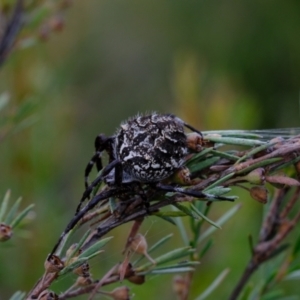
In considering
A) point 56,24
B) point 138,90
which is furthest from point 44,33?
point 138,90

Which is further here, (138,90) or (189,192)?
(138,90)

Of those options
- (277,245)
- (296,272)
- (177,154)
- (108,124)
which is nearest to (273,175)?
(177,154)

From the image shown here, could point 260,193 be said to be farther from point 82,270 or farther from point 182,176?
point 82,270

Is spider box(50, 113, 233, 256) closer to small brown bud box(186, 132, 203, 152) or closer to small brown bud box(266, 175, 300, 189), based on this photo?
small brown bud box(186, 132, 203, 152)

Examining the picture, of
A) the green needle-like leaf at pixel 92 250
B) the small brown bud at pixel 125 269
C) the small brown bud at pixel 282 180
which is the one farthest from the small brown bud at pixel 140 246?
the small brown bud at pixel 282 180

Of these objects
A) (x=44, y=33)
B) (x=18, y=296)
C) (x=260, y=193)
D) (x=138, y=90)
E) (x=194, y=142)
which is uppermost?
(x=138, y=90)

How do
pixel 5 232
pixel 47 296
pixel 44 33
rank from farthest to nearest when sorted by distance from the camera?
1. pixel 44 33
2. pixel 5 232
3. pixel 47 296

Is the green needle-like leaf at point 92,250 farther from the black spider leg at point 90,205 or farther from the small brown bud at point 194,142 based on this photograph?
the small brown bud at point 194,142

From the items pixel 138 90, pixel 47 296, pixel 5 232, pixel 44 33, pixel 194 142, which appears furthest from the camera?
pixel 138 90
